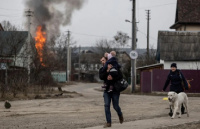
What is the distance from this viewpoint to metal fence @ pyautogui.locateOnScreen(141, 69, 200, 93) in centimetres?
3206

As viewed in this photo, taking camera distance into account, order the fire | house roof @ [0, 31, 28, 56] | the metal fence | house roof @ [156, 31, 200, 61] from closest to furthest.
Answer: the metal fence, house roof @ [0, 31, 28, 56], house roof @ [156, 31, 200, 61], the fire

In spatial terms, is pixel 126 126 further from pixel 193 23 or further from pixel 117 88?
pixel 193 23

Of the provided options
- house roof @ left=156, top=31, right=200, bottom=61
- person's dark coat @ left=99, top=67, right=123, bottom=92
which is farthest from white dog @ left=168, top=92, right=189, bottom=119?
house roof @ left=156, top=31, right=200, bottom=61

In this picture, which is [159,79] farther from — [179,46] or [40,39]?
[40,39]

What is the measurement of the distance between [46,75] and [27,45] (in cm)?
556

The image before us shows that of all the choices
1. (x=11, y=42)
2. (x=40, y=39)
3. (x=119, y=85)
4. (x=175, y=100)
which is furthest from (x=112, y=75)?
(x=40, y=39)

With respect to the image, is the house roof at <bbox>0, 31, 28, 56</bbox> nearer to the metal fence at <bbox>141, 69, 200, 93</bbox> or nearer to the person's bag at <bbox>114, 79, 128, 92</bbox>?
the metal fence at <bbox>141, 69, 200, 93</bbox>

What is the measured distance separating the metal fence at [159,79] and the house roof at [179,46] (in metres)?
3.77

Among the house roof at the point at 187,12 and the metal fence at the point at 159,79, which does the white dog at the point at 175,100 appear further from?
the house roof at the point at 187,12

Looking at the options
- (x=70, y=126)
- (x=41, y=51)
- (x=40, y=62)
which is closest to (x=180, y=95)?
(x=70, y=126)

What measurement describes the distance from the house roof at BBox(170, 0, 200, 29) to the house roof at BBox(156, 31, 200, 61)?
13.4 metres

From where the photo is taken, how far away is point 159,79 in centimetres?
3238

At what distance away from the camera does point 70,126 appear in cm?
1148

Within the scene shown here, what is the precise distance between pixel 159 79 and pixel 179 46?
5.86m
